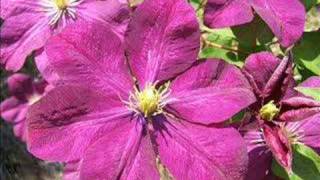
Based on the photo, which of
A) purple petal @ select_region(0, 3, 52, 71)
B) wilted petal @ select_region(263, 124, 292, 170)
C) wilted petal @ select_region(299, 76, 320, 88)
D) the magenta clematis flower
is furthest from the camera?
the magenta clematis flower

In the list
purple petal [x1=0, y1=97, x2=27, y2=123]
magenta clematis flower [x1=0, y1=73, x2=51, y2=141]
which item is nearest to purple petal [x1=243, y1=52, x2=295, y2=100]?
magenta clematis flower [x1=0, y1=73, x2=51, y2=141]

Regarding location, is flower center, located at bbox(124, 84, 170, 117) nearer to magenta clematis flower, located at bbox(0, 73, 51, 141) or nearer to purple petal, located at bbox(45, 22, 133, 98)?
purple petal, located at bbox(45, 22, 133, 98)

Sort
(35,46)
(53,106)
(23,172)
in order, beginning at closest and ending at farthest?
(53,106)
(35,46)
(23,172)

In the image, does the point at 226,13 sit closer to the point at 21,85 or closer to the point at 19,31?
the point at 19,31

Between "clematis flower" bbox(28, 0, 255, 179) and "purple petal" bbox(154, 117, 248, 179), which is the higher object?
"clematis flower" bbox(28, 0, 255, 179)

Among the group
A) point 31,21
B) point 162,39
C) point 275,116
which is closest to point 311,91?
point 275,116

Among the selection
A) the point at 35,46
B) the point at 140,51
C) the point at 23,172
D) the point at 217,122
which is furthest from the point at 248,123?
the point at 23,172

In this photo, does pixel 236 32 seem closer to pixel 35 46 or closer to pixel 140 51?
pixel 140 51
